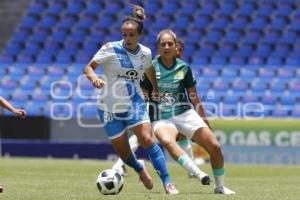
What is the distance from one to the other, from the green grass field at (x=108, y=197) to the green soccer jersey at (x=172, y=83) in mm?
1106

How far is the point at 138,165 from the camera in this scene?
10.6 meters

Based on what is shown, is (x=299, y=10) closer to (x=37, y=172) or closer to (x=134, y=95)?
(x=37, y=172)

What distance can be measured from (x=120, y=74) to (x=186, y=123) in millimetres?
1213

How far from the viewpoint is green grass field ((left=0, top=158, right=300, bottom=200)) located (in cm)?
988

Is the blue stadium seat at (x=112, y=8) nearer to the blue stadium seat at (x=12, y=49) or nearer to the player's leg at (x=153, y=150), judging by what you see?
the blue stadium seat at (x=12, y=49)

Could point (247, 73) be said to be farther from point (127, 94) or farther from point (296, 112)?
point (127, 94)

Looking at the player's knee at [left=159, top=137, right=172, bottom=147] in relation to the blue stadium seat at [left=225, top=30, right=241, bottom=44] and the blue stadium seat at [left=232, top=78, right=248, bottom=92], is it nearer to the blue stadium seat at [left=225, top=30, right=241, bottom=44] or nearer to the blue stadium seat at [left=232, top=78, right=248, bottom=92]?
the blue stadium seat at [left=232, top=78, right=248, bottom=92]

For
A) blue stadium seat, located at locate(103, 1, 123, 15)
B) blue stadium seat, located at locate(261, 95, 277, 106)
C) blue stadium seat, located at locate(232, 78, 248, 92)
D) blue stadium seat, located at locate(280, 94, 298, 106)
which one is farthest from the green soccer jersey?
blue stadium seat, located at locate(103, 1, 123, 15)

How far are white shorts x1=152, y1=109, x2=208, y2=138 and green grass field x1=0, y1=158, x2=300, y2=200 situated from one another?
0.80 metres

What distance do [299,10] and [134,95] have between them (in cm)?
1988

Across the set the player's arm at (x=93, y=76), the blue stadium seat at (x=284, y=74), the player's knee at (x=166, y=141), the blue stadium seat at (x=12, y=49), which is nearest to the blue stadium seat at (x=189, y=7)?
the blue stadium seat at (x=284, y=74)

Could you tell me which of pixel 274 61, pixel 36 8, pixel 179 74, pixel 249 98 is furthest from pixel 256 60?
pixel 179 74

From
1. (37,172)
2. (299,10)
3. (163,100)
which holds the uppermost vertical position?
(299,10)

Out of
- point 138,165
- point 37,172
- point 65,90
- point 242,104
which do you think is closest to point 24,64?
point 65,90
